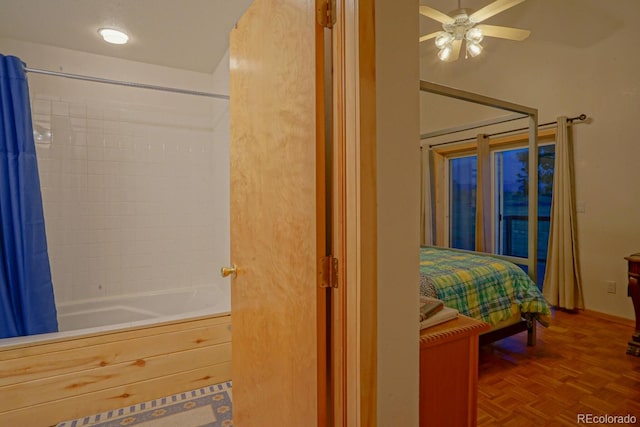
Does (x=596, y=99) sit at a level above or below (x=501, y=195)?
above

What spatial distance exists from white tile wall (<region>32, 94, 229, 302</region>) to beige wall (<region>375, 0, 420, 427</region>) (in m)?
2.22

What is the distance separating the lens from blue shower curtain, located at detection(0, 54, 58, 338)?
1.92 m

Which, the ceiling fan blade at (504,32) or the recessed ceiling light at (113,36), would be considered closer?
the recessed ceiling light at (113,36)

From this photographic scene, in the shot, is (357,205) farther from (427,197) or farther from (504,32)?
(427,197)

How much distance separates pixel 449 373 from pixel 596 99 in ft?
11.8

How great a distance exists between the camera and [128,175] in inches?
114

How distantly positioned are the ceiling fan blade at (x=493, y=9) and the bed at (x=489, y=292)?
1834 mm

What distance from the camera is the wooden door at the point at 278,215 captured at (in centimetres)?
89

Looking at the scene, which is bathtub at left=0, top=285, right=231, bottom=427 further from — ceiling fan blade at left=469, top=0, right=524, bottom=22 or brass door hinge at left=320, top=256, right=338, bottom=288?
ceiling fan blade at left=469, top=0, right=524, bottom=22

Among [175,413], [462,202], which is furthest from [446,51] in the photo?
[175,413]

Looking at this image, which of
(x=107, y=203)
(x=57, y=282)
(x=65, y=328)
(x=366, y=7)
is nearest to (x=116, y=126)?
(x=107, y=203)

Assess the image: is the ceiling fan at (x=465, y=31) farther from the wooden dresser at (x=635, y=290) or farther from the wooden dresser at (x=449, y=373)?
the wooden dresser at (x=449, y=373)

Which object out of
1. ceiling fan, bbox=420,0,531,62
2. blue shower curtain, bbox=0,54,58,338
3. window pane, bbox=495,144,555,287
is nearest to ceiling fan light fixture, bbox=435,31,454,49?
ceiling fan, bbox=420,0,531,62

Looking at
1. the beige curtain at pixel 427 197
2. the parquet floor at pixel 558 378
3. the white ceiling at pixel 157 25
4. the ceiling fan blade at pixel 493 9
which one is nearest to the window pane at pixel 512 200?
the beige curtain at pixel 427 197
